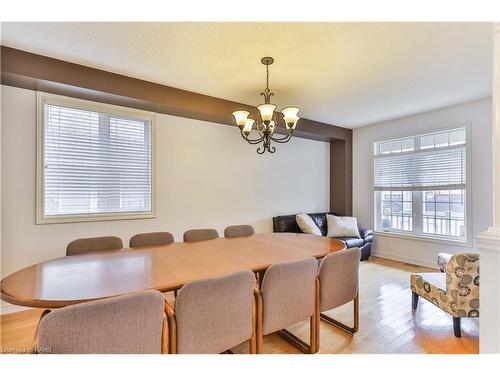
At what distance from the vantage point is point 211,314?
1395mm

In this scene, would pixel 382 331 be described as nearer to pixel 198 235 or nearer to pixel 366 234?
pixel 198 235

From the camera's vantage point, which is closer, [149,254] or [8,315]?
[149,254]

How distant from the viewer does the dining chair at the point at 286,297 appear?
1.66m

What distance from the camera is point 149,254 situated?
2070 millimetres

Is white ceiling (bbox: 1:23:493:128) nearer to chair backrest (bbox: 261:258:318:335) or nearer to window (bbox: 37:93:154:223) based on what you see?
window (bbox: 37:93:154:223)

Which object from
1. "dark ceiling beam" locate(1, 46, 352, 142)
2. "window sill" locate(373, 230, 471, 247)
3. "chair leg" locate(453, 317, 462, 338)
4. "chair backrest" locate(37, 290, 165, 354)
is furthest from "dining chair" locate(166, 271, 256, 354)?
"window sill" locate(373, 230, 471, 247)

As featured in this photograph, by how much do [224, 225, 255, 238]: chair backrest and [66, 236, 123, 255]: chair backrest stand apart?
1128 millimetres

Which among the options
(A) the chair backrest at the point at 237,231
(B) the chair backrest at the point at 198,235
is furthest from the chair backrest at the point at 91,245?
(A) the chair backrest at the point at 237,231

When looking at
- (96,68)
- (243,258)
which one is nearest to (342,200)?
(243,258)

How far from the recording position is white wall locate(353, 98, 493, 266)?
11.7ft

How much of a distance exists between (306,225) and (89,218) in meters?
3.18

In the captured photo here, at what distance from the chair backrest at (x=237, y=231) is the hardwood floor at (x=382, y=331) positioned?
1.12 metres
